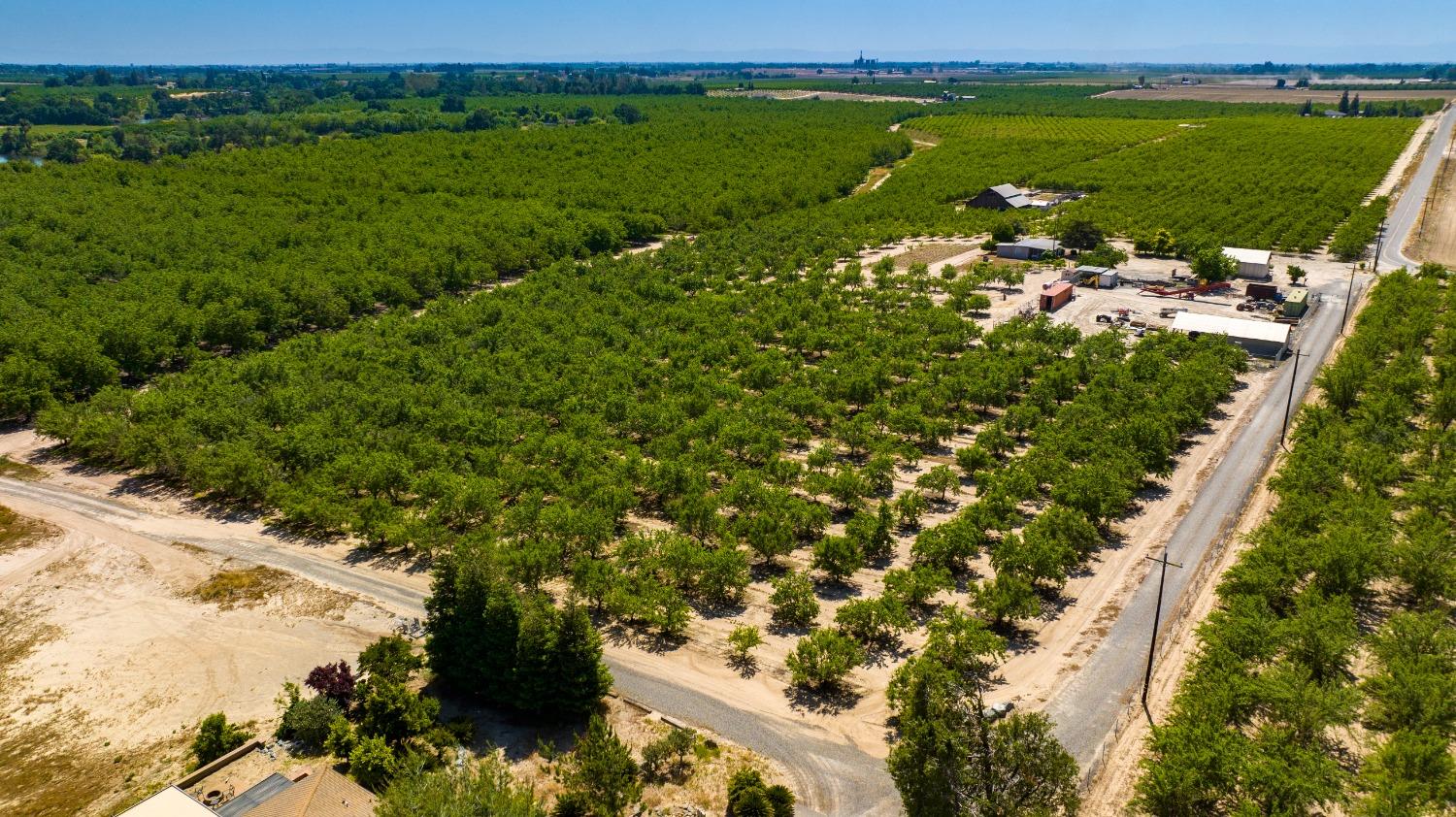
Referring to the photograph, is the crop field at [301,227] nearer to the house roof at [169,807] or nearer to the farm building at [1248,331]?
the house roof at [169,807]

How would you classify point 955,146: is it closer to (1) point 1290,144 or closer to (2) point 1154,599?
(1) point 1290,144

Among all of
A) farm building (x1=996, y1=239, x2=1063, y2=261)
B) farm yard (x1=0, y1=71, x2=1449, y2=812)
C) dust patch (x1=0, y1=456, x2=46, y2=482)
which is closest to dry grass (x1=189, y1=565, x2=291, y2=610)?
farm yard (x1=0, y1=71, x2=1449, y2=812)

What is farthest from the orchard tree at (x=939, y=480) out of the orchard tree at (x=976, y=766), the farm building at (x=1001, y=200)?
the farm building at (x=1001, y=200)

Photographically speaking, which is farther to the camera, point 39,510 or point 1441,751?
point 39,510

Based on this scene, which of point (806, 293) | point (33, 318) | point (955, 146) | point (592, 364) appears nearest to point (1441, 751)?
point (592, 364)

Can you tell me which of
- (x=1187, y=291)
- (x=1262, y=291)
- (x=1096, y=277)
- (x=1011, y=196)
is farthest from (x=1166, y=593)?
(x=1011, y=196)

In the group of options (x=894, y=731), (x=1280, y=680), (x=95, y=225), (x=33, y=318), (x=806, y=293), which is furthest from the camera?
(x=95, y=225)

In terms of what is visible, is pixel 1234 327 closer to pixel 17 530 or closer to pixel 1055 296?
pixel 1055 296
